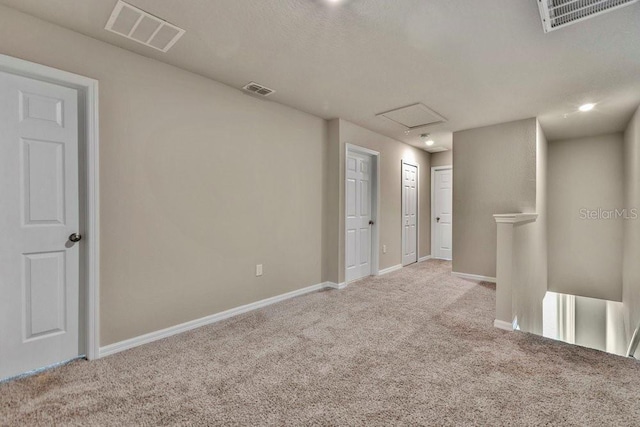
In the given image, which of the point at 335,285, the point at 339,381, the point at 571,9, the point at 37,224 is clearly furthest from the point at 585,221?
the point at 37,224

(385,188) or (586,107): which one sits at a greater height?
(586,107)

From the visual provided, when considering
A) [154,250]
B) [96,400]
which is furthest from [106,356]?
[154,250]

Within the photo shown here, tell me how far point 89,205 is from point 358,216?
10.7ft

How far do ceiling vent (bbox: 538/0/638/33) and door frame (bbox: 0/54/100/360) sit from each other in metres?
3.04

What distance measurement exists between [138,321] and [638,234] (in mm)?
5402

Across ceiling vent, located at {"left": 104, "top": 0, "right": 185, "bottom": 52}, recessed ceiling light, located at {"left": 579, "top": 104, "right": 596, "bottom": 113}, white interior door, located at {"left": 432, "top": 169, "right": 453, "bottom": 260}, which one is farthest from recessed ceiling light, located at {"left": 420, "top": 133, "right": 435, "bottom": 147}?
ceiling vent, located at {"left": 104, "top": 0, "right": 185, "bottom": 52}

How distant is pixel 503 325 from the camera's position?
9.07ft

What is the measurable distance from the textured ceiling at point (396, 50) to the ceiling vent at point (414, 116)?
156 millimetres

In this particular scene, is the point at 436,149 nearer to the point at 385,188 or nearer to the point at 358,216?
the point at 385,188

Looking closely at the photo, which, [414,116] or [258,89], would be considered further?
[414,116]

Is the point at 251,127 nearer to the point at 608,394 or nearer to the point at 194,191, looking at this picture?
the point at 194,191

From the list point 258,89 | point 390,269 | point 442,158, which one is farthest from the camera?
point 442,158

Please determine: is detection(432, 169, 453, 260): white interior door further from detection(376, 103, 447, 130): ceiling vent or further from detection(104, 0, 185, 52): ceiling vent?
detection(104, 0, 185, 52): ceiling vent

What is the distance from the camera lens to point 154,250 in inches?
98.9
